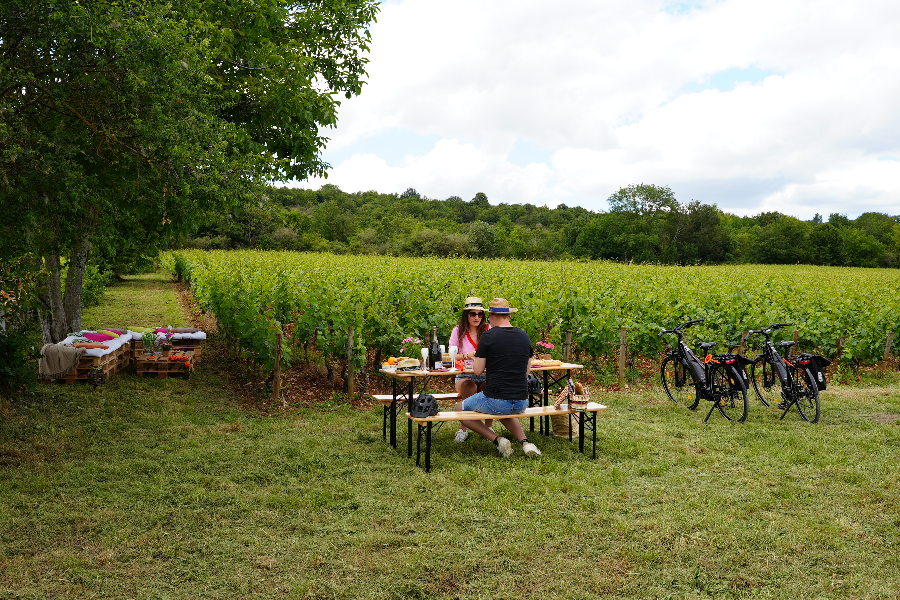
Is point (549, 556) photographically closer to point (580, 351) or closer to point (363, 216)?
point (580, 351)

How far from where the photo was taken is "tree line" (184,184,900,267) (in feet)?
193

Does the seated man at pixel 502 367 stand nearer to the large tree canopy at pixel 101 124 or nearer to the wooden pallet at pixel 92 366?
the large tree canopy at pixel 101 124

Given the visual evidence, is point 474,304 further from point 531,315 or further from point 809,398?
point 809,398

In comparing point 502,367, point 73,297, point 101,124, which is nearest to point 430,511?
point 502,367

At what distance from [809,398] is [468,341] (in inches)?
181

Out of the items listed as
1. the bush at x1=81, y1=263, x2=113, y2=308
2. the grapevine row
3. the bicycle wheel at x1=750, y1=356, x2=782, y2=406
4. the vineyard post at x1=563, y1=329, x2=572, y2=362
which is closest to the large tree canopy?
the grapevine row

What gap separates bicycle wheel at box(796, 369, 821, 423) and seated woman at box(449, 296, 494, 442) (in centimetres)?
417

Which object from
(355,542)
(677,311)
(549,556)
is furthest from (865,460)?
(677,311)

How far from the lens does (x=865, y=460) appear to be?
6.06m

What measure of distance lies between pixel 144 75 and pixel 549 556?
4.65m

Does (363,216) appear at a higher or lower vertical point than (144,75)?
higher

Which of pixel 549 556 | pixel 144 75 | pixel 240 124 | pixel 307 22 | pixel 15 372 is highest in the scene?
pixel 307 22

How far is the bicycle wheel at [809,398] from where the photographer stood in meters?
7.66

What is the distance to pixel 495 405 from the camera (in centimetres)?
584
